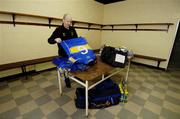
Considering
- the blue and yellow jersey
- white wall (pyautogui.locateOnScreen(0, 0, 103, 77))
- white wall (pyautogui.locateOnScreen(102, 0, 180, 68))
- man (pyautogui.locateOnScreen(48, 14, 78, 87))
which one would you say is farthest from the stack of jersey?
white wall (pyautogui.locateOnScreen(102, 0, 180, 68))

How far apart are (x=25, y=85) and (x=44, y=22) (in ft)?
5.72

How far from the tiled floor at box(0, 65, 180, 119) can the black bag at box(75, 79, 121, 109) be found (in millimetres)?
79

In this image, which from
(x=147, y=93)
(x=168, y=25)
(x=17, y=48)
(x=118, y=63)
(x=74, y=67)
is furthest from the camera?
(x=168, y=25)

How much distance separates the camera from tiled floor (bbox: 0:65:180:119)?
5.05 feet

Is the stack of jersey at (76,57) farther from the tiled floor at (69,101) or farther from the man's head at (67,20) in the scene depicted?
the tiled floor at (69,101)

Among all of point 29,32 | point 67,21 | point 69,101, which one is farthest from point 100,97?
point 29,32

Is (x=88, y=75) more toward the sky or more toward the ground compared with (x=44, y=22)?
more toward the ground

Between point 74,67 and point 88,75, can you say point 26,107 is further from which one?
point 88,75

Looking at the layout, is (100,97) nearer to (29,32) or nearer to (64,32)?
(64,32)

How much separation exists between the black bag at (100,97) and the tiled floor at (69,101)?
0.08 metres

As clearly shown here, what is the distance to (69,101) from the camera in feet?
6.01

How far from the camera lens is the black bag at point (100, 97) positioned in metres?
1.63

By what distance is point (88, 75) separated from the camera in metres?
1.28

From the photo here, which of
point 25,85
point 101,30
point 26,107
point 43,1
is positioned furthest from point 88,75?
point 101,30
